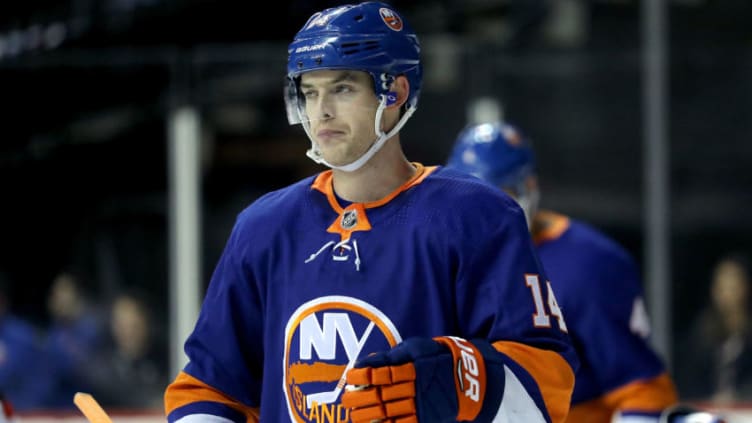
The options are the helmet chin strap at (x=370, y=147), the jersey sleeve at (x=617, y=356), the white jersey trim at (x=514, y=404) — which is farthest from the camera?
the jersey sleeve at (x=617, y=356)

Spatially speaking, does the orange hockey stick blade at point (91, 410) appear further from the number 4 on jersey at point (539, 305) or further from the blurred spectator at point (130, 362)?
the blurred spectator at point (130, 362)

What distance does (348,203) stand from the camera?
1.79 meters

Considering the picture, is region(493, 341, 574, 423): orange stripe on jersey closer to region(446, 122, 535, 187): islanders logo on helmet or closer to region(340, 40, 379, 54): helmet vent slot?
region(340, 40, 379, 54): helmet vent slot

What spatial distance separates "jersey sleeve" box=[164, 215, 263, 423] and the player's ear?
10.5 inches

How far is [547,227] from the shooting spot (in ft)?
9.80

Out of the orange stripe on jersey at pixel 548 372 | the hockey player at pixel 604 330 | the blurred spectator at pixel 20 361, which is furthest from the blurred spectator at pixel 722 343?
the orange stripe on jersey at pixel 548 372

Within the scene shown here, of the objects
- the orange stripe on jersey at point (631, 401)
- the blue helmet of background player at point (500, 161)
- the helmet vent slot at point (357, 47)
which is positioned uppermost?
the helmet vent slot at point (357, 47)

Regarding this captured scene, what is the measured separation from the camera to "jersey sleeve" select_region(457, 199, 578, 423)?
1663 millimetres

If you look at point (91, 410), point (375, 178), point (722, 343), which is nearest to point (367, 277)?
point (375, 178)

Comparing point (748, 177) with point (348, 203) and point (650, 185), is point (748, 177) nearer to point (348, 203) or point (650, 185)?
point (650, 185)

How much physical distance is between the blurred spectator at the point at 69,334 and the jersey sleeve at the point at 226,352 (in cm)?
333

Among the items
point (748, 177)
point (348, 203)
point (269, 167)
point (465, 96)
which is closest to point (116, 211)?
point (269, 167)

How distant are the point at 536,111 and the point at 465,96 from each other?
34cm

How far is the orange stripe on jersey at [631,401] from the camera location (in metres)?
2.80
